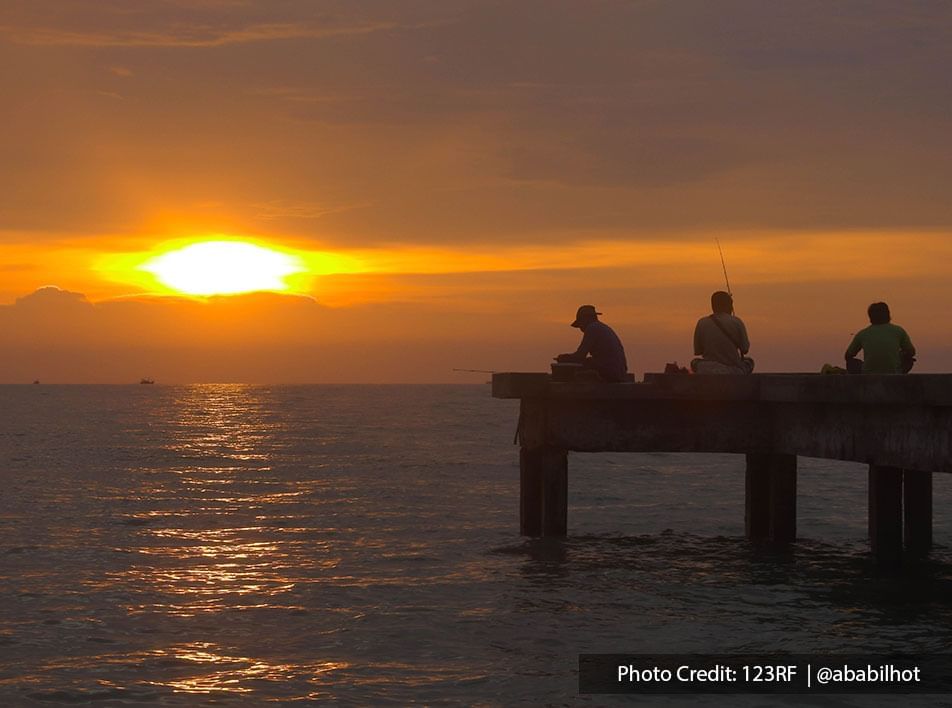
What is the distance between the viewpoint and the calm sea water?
11867mm

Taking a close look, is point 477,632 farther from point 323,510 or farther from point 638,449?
point 323,510

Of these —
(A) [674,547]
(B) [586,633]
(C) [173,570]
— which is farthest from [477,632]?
(A) [674,547]

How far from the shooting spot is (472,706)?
10.8m

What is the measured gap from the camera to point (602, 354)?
19.4m

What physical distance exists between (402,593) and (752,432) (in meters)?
5.84

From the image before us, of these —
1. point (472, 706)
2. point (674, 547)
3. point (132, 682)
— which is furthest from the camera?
point (674, 547)

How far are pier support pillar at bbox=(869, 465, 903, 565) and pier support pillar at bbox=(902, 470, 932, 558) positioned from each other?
1843mm

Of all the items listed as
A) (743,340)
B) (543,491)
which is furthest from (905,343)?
(543,491)

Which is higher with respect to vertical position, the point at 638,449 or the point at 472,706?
the point at 638,449

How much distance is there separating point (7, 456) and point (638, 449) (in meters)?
36.5

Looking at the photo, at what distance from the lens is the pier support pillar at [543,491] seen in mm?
19484

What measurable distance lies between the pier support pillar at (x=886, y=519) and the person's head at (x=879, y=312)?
6.66 ft

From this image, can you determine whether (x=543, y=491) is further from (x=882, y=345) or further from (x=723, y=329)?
(x=882, y=345)

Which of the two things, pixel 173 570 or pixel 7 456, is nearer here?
pixel 173 570
